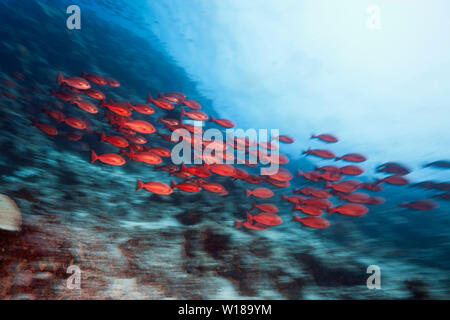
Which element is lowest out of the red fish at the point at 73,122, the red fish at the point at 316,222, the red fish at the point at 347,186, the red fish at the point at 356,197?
the red fish at the point at 316,222

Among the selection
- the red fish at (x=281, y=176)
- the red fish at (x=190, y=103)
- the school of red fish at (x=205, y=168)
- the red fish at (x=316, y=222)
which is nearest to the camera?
the red fish at (x=316, y=222)

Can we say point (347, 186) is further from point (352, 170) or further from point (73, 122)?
point (73, 122)

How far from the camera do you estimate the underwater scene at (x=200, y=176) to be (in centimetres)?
364

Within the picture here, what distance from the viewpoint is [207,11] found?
765 inches

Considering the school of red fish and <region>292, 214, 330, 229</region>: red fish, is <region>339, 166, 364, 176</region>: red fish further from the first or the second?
<region>292, 214, 330, 229</region>: red fish

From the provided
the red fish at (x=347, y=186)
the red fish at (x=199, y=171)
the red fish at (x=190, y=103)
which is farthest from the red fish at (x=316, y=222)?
the red fish at (x=190, y=103)

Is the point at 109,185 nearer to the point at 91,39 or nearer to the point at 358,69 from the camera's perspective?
the point at 91,39

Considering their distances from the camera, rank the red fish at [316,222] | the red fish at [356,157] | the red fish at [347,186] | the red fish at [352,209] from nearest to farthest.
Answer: the red fish at [316,222] < the red fish at [352,209] < the red fish at [347,186] < the red fish at [356,157]

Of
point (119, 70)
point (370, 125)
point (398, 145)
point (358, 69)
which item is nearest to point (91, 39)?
point (119, 70)

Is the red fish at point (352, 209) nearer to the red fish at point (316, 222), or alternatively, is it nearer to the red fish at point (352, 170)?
the red fish at point (316, 222)

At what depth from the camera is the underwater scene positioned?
364 cm

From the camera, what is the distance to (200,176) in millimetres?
5875

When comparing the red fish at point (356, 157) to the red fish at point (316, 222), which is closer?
the red fish at point (316, 222)

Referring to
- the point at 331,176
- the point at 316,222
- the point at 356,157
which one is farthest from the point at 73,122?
the point at 356,157
